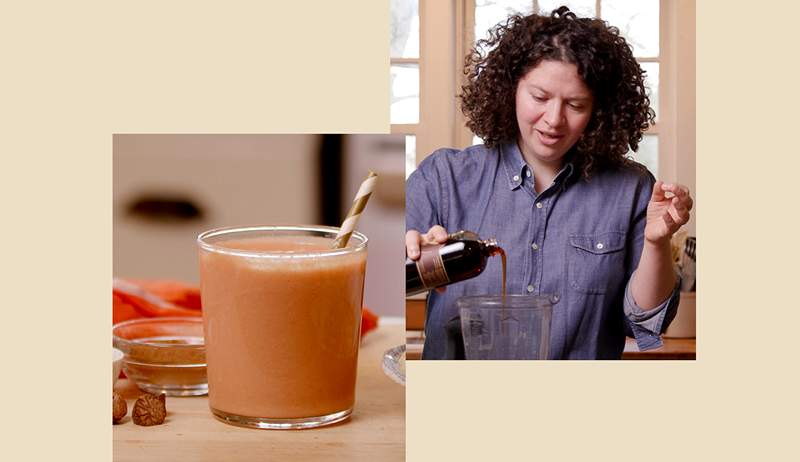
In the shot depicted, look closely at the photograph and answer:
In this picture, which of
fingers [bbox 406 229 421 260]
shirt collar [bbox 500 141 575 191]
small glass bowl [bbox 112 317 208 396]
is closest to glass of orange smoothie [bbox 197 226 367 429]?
small glass bowl [bbox 112 317 208 396]

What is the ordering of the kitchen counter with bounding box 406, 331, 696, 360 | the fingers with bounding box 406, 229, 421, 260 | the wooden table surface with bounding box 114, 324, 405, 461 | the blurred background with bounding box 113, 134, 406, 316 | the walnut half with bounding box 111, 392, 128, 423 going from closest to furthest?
the wooden table surface with bounding box 114, 324, 405, 461
the walnut half with bounding box 111, 392, 128, 423
the blurred background with bounding box 113, 134, 406, 316
the fingers with bounding box 406, 229, 421, 260
the kitchen counter with bounding box 406, 331, 696, 360

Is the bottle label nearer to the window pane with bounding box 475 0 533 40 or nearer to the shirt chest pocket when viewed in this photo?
the shirt chest pocket

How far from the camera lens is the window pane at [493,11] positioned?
2.12 metres

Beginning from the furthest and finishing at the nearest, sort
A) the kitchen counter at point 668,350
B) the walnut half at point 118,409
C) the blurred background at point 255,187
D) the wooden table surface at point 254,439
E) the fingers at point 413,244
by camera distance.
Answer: the kitchen counter at point 668,350 → the fingers at point 413,244 → the blurred background at point 255,187 → the walnut half at point 118,409 → the wooden table surface at point 254,439

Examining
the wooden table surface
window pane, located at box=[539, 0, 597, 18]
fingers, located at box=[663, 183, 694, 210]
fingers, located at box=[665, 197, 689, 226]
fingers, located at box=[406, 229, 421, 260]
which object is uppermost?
window pane, located at box=[539, 0, 597, 18]

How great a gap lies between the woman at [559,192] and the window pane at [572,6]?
0.04 feet

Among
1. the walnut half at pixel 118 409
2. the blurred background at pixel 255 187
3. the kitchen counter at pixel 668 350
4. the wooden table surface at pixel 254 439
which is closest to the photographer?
the wooden table surface at pixel 254 439

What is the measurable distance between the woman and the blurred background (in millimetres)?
264

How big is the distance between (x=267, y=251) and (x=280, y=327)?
0.11m

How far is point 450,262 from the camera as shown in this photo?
216 cm

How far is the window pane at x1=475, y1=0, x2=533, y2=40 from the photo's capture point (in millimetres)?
2121

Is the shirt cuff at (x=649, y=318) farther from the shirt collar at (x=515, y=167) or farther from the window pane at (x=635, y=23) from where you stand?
the window pane at (x=635, y=23)

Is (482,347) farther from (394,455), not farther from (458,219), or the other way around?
(394,455)

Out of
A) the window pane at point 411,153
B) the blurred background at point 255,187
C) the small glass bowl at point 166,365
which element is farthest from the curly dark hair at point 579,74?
the small glass bowl at point 166,365
